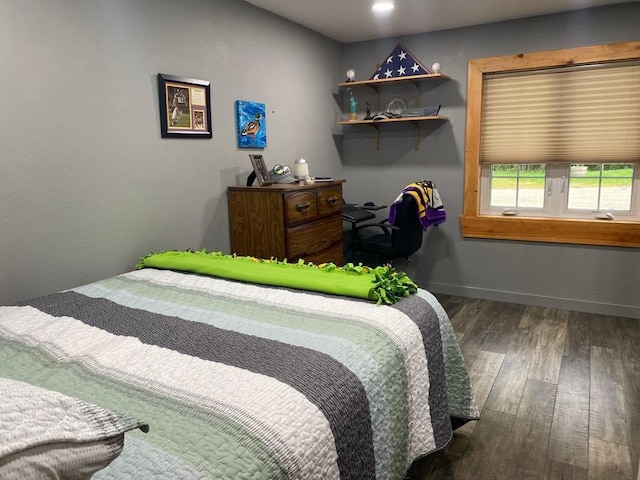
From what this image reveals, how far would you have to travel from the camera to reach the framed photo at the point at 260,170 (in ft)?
10.2

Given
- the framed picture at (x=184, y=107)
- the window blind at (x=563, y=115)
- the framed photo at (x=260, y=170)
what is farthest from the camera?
the window blind at (x=563, y=115)

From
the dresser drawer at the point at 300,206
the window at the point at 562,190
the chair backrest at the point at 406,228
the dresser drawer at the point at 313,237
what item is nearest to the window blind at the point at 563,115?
the window at the point at 562,190

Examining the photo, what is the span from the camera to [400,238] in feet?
12.4

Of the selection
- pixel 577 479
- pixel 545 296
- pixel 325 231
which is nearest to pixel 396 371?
pixel 577 479

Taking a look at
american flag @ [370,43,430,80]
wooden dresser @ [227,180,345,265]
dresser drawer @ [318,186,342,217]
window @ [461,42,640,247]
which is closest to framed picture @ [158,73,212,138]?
wooden dresser @ [227,180,345,265]

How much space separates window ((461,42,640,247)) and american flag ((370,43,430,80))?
1.50ft

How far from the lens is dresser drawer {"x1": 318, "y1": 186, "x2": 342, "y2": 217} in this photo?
3.26 metres

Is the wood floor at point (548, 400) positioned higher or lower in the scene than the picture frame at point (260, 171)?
lower

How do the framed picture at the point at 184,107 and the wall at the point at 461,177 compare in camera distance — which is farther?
the wall at the point at 461,177

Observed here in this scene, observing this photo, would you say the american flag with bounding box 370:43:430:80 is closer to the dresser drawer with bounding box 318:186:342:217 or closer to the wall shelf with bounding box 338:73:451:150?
the wall shelf with bounding box 338:73:451:150

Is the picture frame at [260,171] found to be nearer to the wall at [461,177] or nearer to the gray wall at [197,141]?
the gray wall at [197,141]

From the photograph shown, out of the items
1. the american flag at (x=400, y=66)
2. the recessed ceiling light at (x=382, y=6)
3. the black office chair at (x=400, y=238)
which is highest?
the recessed ceiling light at (x=382, y=6)

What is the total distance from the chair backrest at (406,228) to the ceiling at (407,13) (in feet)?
4.45

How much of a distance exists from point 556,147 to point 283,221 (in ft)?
7.89
